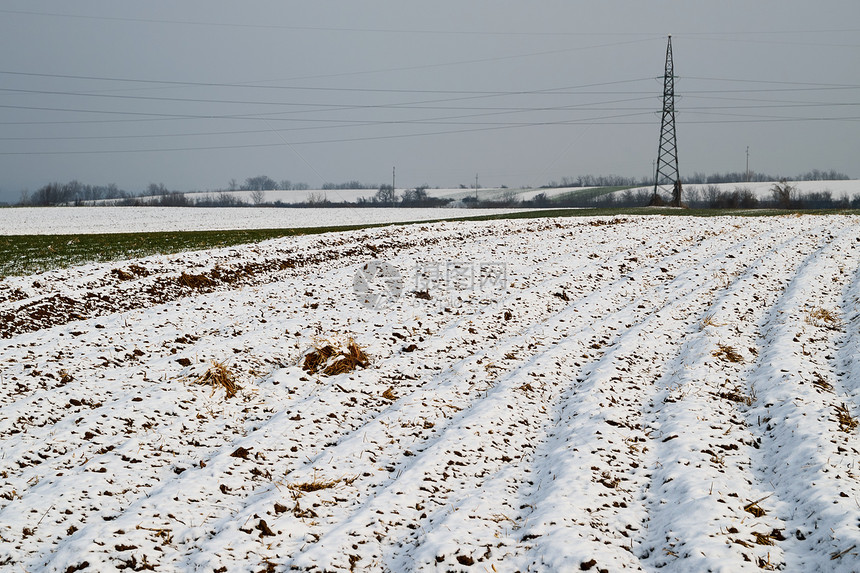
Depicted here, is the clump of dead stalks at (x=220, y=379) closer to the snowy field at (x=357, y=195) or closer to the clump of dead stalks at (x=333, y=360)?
the clump of dead stalks at (x=333, y=360)

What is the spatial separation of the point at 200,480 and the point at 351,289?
8.33 metres

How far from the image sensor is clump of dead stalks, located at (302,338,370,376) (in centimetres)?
878

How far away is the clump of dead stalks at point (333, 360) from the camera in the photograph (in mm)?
8781

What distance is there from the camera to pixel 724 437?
6480 mm

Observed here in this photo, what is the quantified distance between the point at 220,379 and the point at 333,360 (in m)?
1.63

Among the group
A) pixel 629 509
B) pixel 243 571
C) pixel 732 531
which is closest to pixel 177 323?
pixel 243 571

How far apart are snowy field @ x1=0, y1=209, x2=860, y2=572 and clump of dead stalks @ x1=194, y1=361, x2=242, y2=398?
42 millimetres

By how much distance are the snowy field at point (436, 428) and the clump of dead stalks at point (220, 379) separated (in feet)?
0.14

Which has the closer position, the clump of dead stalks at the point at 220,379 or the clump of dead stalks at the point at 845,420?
the clump of dead stalks at the point at 845,420

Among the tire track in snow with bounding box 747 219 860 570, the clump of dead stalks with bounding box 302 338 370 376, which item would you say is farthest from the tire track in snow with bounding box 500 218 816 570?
the clump of dead stalks with bounding box 302 338 370 376

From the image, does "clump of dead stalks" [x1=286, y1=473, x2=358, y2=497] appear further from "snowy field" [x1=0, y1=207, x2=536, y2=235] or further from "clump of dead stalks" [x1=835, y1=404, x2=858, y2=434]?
"snowy field" [x1=0, y1=207, x2=536, y2=235]

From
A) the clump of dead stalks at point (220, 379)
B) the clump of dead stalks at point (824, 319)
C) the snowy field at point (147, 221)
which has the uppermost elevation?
the snowy field at point (147, 221)

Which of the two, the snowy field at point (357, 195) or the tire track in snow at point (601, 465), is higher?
the snowy field at point (357, 195)

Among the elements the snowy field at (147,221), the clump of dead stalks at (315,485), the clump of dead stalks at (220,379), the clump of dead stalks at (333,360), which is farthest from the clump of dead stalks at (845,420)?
the snowy field at (147,221)
